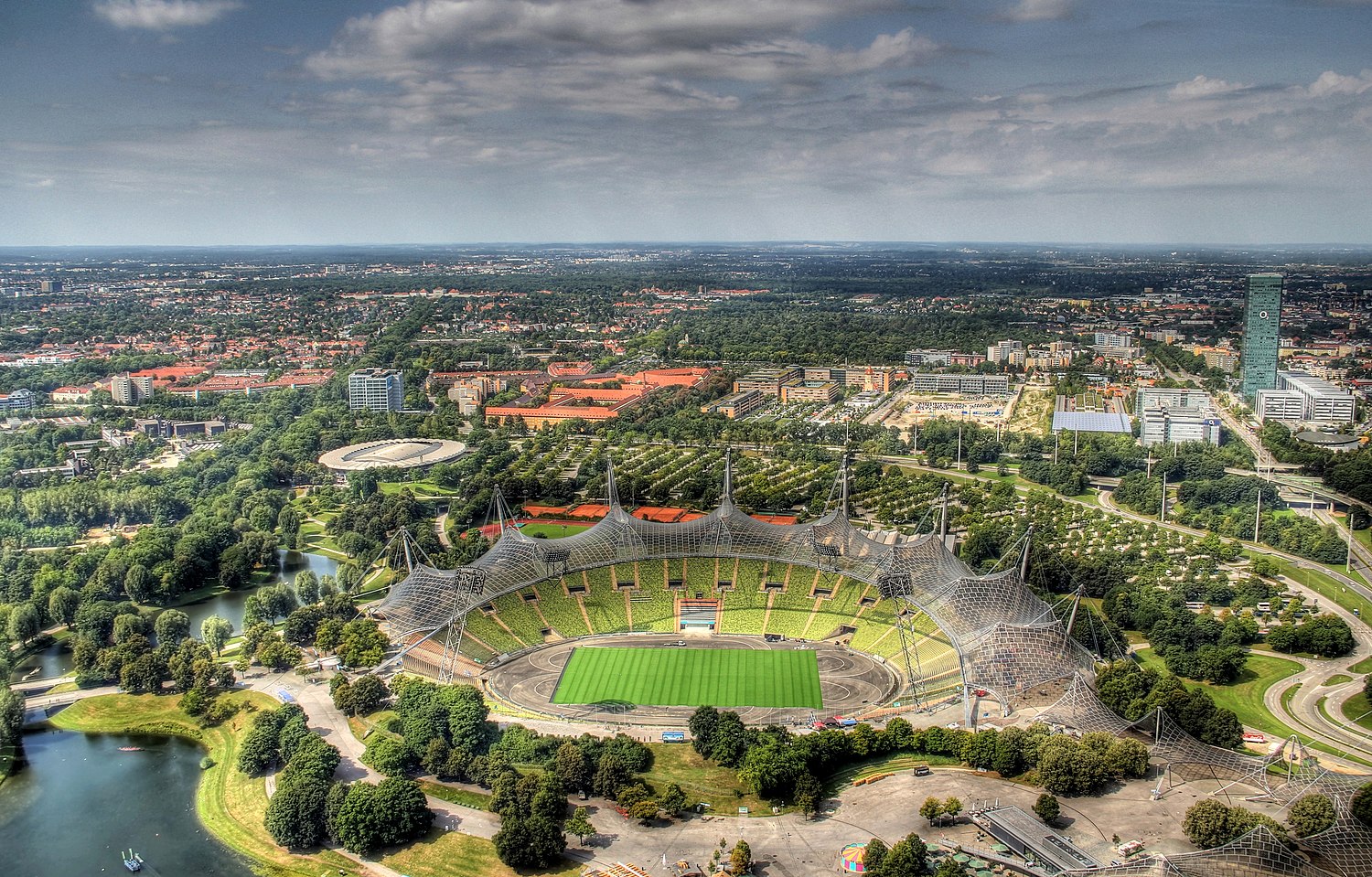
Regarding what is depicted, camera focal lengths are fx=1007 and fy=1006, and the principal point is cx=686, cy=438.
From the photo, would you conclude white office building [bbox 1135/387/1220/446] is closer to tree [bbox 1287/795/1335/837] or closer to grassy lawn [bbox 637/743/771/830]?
tree [bbox 1287/795/1335/837]

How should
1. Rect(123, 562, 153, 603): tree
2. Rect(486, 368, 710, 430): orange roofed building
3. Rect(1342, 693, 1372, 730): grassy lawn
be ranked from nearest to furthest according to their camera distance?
Rect(1342, 693, 1372, 730): grassy lawn < Rect(123, 562, 153, 603): tree < Rect(486, 368, 710, 430): orange roofed building

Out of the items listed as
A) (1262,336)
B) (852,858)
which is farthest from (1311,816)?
(1262,336)

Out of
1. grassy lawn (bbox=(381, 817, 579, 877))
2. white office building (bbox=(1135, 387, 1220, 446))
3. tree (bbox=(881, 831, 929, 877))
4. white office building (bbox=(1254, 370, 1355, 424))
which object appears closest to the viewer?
tree (bbox=(881, 831, 929, 877))

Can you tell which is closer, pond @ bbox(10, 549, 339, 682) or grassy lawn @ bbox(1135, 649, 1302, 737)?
grassy lawn @ bbox(1135, 649, 1302, 737)

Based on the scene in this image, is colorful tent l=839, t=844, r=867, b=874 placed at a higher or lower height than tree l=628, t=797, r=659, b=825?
lower

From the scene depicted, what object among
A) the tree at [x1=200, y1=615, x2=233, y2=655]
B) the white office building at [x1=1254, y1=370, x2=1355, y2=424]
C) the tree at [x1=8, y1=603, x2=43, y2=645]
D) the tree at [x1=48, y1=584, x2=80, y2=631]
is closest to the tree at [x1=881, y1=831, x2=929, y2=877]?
the tree at [x1=200, y1=615, x2=233, y2=655]

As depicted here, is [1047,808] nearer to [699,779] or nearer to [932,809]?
[932,809]

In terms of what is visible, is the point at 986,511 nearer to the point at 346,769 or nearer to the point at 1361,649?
the point at 1361,649

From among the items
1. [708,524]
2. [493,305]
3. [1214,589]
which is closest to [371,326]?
[493,305]
